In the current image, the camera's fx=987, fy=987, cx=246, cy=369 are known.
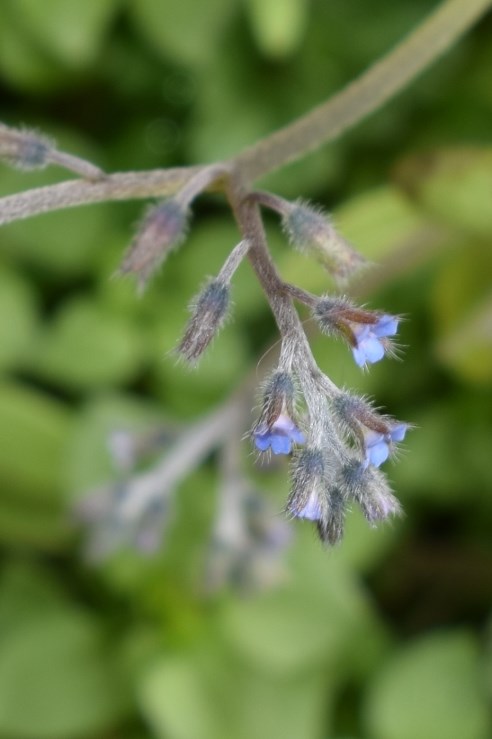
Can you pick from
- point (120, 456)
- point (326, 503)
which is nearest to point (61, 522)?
point (120, 456)

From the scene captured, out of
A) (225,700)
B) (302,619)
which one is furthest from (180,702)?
(302,619)

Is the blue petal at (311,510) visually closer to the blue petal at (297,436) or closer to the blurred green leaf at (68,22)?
the blue petal at (297,436)

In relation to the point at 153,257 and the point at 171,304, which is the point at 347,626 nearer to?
the point at 171,304

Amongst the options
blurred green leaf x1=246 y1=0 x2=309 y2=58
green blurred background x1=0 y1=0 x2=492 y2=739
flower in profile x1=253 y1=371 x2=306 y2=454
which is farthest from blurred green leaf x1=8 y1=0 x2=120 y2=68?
flower in profile x1=253 y1=371 x2=306 y2=454

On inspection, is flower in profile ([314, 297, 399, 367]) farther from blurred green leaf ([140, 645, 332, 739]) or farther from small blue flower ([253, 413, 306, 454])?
blurred green leaf ([140, 645, 332, 739])

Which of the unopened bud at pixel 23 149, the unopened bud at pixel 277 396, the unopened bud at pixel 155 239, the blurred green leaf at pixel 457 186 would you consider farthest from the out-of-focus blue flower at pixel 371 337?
the blurred green leaf at pixel 457 186
